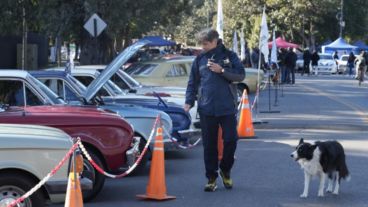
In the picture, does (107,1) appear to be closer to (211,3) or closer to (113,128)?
(113,128)

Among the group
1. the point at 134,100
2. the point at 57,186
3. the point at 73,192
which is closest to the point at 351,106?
the point at 134,100

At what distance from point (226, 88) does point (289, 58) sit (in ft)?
84.0

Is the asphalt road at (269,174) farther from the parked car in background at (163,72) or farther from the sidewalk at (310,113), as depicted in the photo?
the parked car in background at (163,72)

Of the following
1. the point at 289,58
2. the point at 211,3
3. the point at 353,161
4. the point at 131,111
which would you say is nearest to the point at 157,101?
the point at 131,111

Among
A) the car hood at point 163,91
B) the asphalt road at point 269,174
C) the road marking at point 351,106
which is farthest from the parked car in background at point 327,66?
the car hood at point 163,91

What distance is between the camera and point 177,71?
66.8 feet

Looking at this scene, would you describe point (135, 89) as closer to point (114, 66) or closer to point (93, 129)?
point (114, 66)

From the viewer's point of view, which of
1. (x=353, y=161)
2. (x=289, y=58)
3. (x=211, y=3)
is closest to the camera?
(x=353, y=161)

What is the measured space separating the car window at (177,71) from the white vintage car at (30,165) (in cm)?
1357

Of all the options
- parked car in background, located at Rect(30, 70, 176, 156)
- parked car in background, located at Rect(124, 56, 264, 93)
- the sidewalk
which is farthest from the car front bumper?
parked car in background, located at Rect(124, 56, 264, 93)

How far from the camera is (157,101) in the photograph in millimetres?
12344

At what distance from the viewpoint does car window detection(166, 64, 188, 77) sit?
20.2 m

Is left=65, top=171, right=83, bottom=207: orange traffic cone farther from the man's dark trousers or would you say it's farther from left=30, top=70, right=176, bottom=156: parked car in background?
left=30, top=70, right=176, bottom=156: parked car in background

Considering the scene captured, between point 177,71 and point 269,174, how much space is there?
1063 centimetres
